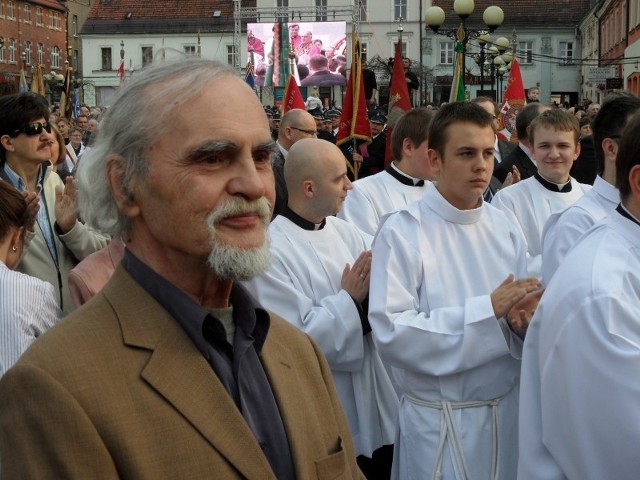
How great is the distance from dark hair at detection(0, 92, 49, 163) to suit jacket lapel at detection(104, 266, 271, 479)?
3.95m

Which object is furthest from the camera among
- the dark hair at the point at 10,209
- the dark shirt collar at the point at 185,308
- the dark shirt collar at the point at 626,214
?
the dark hair at the point at 10,209

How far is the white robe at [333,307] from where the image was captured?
471 centimetres

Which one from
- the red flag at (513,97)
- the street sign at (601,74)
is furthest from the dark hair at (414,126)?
the street sign at (601,74)

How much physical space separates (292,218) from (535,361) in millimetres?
2155

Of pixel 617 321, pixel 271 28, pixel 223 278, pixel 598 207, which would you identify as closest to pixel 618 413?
pixel 617 321

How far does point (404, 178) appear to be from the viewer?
22.4 ft

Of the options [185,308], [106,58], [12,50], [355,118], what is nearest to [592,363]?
[185,308]

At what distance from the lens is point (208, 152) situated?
207 cm

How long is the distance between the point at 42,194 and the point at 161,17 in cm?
7128

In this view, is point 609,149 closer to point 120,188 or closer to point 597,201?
point 597,201

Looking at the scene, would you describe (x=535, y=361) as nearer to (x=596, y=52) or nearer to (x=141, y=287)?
(x=141, y=287)

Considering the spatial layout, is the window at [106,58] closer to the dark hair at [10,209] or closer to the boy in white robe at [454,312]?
the boy in white robe at [454,312]

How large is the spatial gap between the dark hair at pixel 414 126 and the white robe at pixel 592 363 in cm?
314

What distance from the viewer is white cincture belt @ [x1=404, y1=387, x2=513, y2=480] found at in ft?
13.7
